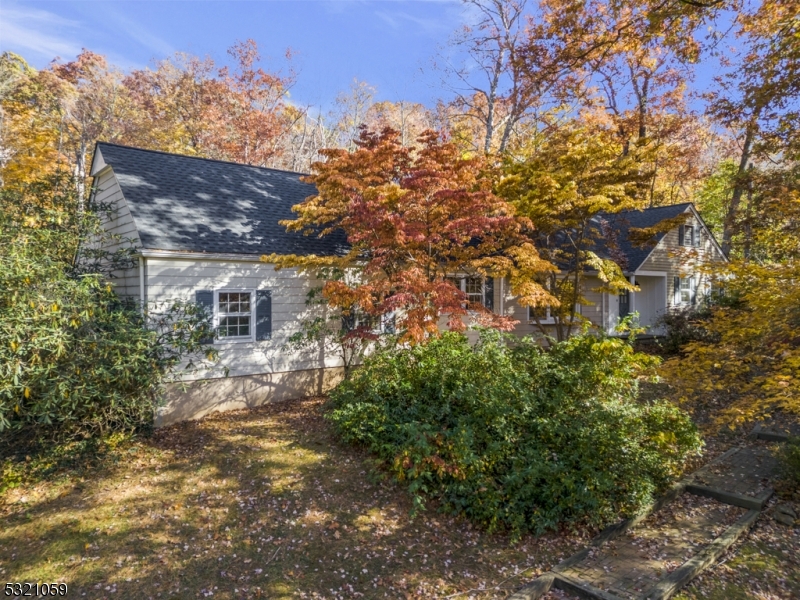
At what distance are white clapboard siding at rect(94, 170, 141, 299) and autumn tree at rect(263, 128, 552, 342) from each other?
8.04 ft

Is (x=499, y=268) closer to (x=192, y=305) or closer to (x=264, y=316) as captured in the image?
(x=264, y=316)

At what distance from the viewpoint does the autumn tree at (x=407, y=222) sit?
7852 millimetres

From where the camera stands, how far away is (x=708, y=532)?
5.11 metres

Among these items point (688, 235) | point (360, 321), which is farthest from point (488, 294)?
point (688, 235)

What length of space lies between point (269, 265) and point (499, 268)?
4617 millimetres

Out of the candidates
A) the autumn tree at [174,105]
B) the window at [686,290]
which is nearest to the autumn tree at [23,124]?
the autumn tree at [174,105]

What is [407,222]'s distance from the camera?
27.3 ft

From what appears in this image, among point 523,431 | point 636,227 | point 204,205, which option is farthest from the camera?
point 636,227

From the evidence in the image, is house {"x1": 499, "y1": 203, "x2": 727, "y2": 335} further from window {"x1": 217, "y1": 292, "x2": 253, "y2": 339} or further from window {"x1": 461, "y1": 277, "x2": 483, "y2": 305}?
window {"x1": 217, "y1": 292, "x2": 253, "y2": 339}

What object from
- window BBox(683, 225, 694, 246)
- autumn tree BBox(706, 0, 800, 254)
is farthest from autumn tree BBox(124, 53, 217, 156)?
window BBox(683, 225, 694, 246)

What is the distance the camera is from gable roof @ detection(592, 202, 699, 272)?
15.4 meters

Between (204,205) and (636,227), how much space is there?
15.2 m

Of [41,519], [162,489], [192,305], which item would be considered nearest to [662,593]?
[162,489]

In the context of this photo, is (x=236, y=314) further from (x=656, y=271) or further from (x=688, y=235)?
(x=688, y=235)
